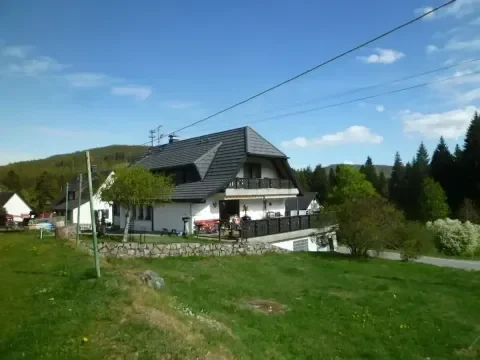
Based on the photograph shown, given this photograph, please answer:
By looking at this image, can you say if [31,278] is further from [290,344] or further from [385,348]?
[385,348]

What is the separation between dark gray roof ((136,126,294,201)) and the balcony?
96 cm

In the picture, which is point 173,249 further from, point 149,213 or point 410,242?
point 410,242

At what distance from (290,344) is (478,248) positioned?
35.2 metres

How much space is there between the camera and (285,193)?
30219 mm

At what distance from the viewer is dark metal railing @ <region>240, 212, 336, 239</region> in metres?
21.7

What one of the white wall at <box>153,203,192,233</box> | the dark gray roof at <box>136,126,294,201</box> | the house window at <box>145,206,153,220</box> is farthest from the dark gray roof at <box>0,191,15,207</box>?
the white wall at <box>153,203,192,233</box>

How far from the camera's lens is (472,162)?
2288 inches

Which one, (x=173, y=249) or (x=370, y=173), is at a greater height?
(x=370, y=173)

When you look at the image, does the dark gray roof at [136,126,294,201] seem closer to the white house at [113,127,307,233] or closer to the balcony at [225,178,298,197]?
the white house at [113,127,307,233]

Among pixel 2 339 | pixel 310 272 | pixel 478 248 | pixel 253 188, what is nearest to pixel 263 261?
pixel 310 272

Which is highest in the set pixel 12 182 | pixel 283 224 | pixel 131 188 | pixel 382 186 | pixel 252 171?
pixel 12 182

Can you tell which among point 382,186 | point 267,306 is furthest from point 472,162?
point 267,306

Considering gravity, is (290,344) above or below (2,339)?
below

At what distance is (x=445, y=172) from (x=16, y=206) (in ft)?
256
